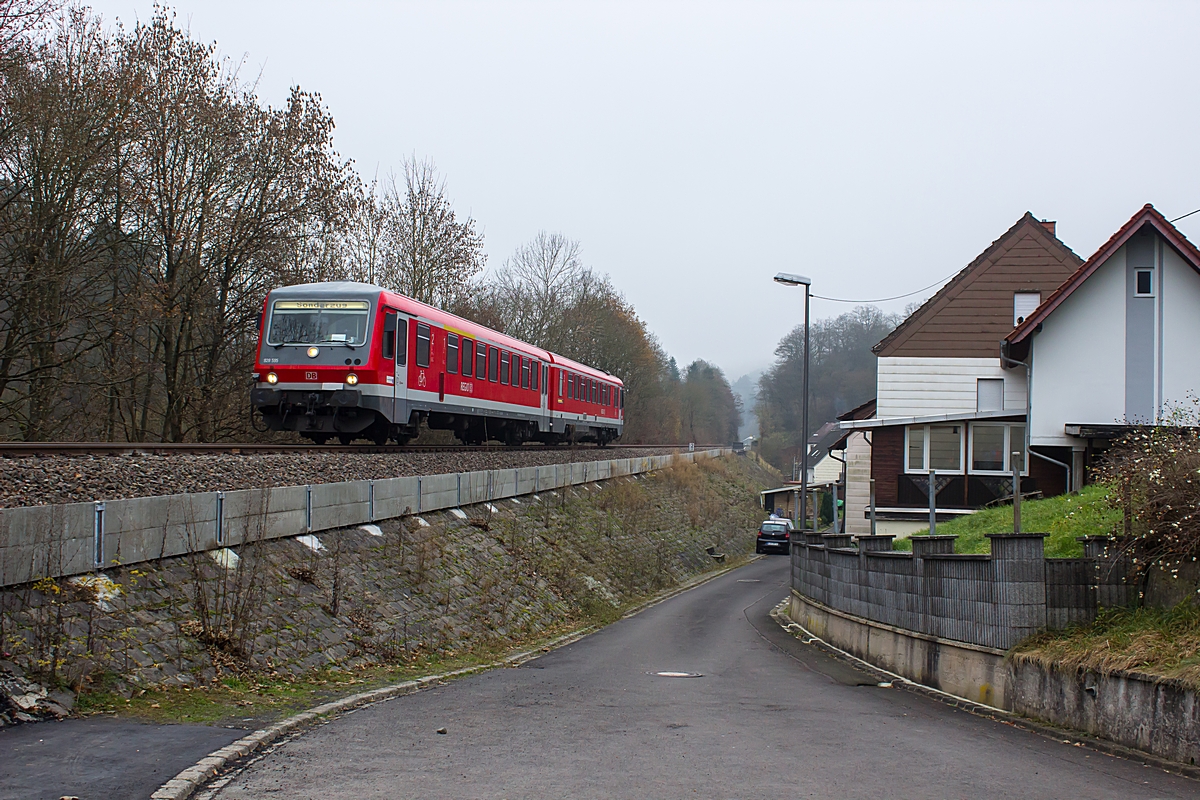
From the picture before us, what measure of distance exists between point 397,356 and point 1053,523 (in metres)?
12.1

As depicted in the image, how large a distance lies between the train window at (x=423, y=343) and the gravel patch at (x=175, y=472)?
2030 mm

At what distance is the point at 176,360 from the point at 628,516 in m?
13.8

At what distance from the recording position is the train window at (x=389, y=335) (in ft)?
65.0

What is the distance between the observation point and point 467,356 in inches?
974

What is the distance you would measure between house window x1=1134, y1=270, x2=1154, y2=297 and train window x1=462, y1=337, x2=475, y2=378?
1482 cm

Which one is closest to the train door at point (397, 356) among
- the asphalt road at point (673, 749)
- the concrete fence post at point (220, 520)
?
the asphalt road at point (673, 749)

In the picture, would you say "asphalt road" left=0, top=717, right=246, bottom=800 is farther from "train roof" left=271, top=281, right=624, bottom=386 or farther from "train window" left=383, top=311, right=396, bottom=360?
"train roof" left=271, top=281, right=624, bottom=386

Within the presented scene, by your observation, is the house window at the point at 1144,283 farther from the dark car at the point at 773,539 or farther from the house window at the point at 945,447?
the dark car at the point at 773,539

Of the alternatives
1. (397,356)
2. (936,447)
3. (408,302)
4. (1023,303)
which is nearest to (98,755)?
(397,356)

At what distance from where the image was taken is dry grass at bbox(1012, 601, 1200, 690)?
8547 millimetres

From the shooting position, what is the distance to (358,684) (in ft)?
35.4

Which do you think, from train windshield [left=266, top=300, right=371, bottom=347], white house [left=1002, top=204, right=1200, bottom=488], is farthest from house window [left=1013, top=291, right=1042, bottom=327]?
train windshield [left=266, top=300, right=371, bottom=347]

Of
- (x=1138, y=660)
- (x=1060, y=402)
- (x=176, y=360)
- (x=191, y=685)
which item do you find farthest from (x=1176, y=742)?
(x=176, y=360)

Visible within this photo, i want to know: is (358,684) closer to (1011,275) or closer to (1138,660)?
(1138,660)
